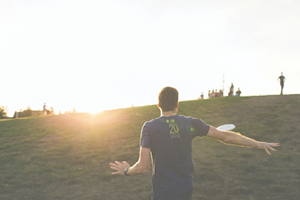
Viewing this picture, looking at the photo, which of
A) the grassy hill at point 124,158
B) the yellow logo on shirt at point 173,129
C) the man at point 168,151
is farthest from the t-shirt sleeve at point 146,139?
the grassy hill at point 124,158

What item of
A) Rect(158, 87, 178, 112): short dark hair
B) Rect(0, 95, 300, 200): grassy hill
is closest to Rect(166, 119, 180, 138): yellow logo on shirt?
Rect(158, 87, 178, 112): short dark hair

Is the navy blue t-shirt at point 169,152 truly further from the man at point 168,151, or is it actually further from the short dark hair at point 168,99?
the short dark hair at point 168,99

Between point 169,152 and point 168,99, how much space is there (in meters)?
0.65

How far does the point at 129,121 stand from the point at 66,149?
652 cm

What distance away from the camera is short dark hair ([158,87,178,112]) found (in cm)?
256

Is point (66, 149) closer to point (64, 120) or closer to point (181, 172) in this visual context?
point (64, 120)

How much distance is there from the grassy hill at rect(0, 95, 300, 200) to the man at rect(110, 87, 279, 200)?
6.14 metres

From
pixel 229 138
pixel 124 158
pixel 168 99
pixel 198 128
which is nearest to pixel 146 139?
pixel 168 99

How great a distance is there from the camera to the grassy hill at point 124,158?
27.9 ft

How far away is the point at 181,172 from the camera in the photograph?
8.37 ft

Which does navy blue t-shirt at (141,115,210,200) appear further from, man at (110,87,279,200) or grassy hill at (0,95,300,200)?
grassy hill at (0,95,300,200)

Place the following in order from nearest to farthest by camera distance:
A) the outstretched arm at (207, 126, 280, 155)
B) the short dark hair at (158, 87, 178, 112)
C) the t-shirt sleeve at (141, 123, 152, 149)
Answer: the t-shirt sleeve at (141, 123, 152, 149)
the short dark hair at (158, 87, 178, 112)
the outstretched arm at (207, 126, 280, 155)

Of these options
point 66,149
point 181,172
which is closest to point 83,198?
point 66,149

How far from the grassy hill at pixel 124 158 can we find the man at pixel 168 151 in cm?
614
